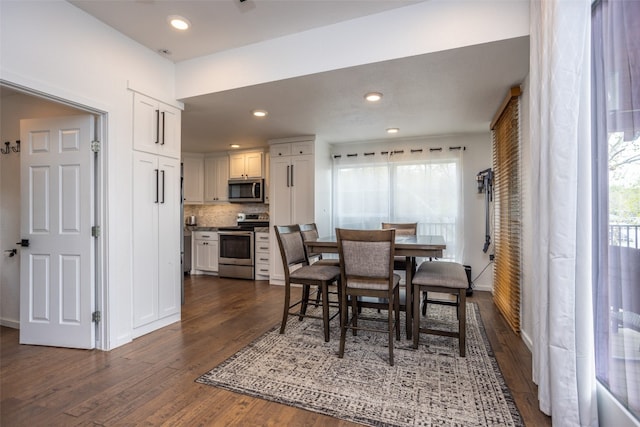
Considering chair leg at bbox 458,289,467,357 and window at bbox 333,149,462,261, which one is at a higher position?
window at bbox 333,149,462,261

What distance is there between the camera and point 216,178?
595 cm

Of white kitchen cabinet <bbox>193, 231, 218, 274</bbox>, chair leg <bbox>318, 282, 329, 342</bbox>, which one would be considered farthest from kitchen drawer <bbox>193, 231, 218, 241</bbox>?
chair leg <bbox>318, 282, 329, 342</bbox>

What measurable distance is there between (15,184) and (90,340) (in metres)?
1.94

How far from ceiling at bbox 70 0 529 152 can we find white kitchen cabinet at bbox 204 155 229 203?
1.76 m

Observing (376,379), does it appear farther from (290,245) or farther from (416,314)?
(290,245)

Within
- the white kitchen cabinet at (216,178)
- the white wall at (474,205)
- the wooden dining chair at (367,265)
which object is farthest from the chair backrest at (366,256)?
the white kitchen cabinet at (216,178)

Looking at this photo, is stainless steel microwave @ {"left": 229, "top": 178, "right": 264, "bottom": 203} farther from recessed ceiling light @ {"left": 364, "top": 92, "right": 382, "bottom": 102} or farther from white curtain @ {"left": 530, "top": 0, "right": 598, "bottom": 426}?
white curtain @ {"left": 530, "top": 0, "right": 598, "bottom": 426}

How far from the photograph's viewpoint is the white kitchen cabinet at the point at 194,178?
599cm

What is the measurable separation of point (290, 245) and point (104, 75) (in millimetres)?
2156

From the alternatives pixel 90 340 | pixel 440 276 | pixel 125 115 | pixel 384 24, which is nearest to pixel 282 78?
pixel 384 24

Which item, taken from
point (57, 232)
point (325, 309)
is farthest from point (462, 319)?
point (57, 232)

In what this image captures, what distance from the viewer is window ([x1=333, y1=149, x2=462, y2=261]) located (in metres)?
4.49

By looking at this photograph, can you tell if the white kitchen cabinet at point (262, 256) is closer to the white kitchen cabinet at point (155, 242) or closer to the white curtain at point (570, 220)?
the white kitchen cabinet at point (155, 242)

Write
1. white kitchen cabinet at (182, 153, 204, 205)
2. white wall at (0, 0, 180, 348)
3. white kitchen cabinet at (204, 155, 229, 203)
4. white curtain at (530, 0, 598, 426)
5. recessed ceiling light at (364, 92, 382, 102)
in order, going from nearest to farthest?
white curtain at (530, 0, 598, 426) → white wall at (0, 0, 180, 348) → recessed ceiling light at (364, 92, 382, 102) → white kitchen cabinet at (204, 155, 229, 203) → white kitchen cabinet at (182, 153, 204, 205)
